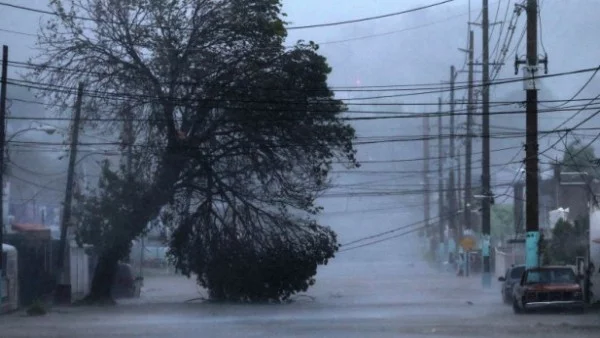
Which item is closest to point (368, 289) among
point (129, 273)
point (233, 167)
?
point (129, 273)

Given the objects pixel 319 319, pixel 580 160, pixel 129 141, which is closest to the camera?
pixel 319 319

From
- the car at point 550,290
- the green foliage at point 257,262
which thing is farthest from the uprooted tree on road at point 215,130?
the car at point 550,290

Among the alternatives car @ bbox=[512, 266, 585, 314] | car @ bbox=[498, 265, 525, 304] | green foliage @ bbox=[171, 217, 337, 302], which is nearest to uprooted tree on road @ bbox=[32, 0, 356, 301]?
green foliage @ bbox=[171, 217, 337, 302]

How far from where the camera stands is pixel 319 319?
29.9 metres

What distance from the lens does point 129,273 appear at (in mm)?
48688

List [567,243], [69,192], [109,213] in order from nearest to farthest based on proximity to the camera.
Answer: [69,192] → [109,213] → [567,243]

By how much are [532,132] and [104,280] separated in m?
18.4

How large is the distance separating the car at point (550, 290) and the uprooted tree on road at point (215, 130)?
1127 cm

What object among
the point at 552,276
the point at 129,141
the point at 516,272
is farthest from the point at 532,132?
the point at 129,141

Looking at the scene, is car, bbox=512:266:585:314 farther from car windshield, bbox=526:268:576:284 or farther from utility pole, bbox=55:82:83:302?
utility pole, bbox=55:82:83:302

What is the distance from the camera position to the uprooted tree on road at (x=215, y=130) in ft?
126

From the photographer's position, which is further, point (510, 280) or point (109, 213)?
point (109, 213)

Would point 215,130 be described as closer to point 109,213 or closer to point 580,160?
point 109,213

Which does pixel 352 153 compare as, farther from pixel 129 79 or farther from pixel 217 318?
pixel 217 318
